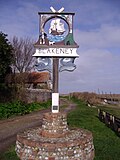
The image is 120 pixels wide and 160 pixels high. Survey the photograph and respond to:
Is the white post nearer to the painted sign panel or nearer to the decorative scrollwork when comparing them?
the decorative scrollwork

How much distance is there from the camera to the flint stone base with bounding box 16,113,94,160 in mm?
6727

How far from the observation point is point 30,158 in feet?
22.5

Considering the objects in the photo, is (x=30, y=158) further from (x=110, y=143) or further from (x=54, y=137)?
(x=110, y=143)

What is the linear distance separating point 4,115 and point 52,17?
11.5 m

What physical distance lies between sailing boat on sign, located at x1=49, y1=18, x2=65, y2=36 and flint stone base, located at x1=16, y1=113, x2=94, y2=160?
9.05ft

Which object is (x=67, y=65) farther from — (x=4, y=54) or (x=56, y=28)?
(x=4, y=54)

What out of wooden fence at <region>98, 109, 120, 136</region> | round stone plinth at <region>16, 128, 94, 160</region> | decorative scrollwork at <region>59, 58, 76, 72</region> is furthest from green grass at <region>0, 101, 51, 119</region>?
round stone plinth at <region>16, 128, 94, 160</region>

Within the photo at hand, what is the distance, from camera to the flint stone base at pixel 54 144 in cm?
673

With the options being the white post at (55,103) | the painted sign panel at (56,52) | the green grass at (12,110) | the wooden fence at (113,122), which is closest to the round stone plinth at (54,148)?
the white post at (55,103)

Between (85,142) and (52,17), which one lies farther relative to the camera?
(52,17)

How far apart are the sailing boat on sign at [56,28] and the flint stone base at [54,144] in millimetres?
2758

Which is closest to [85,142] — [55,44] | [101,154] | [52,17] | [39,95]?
[101,154]

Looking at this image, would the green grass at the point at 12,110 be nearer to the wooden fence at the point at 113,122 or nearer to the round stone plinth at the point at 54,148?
the wooden fence at the point at 113,122

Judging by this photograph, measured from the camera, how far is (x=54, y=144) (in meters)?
6.77
